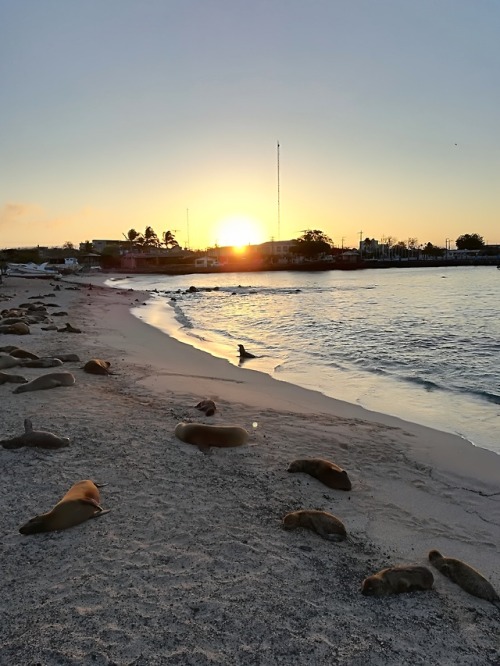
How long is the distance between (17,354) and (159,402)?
4.79 metres

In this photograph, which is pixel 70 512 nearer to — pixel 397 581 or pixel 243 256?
pixel 397 581

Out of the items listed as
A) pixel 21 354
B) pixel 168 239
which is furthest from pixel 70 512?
pixel 168 239

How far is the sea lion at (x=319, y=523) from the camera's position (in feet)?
14.4

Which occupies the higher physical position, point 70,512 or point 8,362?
point 8,362

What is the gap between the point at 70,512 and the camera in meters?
4.40

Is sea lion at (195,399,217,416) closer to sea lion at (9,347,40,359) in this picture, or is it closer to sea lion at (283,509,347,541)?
sea lion at (283,509,347,541)

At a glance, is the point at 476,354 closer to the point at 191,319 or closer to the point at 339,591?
the point at 339,591

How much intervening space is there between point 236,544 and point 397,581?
131 cm

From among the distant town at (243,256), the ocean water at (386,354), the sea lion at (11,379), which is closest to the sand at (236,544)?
the sea lion at (11,379)

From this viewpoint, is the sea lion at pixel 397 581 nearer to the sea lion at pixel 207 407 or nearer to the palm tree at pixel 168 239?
the sea lion at pixel 207 407

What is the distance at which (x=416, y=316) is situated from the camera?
27.0m

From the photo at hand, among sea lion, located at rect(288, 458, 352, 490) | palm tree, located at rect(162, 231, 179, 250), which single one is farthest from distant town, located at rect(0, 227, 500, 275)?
sea lion, located at rect(288, 458, 352, 490)

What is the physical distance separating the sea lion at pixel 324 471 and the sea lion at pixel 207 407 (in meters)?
2.38

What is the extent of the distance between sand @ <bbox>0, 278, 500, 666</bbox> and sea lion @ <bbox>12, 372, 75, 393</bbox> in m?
0.65
